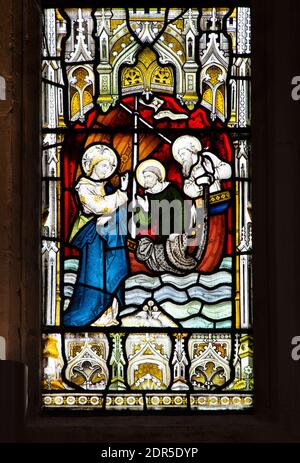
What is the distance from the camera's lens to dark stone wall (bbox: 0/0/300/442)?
988 cm

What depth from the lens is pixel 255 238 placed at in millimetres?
10234

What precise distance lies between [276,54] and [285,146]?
490 millimetres

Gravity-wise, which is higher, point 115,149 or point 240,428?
point 115,149

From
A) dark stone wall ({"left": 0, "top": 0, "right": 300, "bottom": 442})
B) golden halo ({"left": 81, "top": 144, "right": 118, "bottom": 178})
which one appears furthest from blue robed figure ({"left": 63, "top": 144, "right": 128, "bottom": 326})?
dark stone wall ({"left": 0, "top": 0, "right": 300, "bottom": 442})

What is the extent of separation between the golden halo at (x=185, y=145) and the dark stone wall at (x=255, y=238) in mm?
327

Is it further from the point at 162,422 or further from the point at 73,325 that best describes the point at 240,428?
the point at 73,325

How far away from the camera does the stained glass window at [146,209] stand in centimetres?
1020

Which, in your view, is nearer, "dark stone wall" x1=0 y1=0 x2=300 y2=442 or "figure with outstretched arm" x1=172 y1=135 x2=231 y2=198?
"dark stone wall" x1=0 y1=0 x2=300 y2=442

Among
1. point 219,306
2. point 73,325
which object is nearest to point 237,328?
point 219,306

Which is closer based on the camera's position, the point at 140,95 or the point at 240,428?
the point at 240,428

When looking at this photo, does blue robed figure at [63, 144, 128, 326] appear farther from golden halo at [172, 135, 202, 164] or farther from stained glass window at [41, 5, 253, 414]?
golden halo at [172, 135, 202, 164]

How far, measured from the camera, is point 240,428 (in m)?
9.89

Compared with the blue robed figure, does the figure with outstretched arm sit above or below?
above

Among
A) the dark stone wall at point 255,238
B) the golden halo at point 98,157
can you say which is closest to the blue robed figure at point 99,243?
the golden halo at point 98,157
